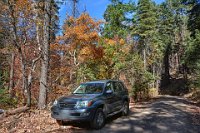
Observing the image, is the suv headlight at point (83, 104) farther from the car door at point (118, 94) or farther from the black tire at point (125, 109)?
the black tire at point (125, 109)

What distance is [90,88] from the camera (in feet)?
35.4

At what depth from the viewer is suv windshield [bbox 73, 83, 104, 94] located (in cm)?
1045

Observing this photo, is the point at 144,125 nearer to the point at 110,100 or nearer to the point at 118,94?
the point at 110,100

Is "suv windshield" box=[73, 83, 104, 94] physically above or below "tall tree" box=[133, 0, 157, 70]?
below

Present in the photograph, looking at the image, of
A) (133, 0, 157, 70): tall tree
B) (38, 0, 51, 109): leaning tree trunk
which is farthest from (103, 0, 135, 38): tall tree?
(38, 0, 51, 109): leaning tree trunk

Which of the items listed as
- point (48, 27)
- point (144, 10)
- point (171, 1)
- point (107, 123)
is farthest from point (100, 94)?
point (171, 1)

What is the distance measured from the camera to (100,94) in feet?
32.9

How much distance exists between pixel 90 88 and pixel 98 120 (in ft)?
5.90

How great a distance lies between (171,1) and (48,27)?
56226 millimetres

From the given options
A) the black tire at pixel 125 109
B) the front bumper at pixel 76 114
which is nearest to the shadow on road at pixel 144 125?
the black tire at pixel 125 109

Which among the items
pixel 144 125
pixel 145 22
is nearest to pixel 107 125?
pixel 144 125

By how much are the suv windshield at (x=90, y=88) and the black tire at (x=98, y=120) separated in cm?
Result: 98

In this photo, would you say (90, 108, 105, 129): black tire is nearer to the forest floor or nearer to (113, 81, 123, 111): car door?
the forest floor

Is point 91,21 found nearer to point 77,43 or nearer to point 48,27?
point 77,43
